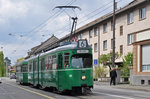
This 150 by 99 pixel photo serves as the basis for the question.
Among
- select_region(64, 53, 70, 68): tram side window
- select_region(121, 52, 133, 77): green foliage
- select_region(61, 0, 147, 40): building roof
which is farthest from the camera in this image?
select_region(61, 0, 147, 40): building roof

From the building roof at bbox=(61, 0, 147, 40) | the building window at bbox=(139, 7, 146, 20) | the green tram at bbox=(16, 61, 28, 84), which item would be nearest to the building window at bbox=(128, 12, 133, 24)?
the building roof at bbox=(61, 0, 147, 40)

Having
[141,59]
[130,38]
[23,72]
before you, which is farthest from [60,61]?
[130,38]

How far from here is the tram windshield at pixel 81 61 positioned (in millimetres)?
Result: 16481

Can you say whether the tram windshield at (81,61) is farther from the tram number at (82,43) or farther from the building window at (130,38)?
the building window at (130,38)

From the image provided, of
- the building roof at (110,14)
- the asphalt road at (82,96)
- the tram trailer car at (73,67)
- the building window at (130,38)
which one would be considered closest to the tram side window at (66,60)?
the tram trailer car at (73,67)

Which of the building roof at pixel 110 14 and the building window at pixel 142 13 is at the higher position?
the building roof at pixel 110 14

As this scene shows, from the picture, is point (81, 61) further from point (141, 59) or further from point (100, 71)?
point (100, 71)

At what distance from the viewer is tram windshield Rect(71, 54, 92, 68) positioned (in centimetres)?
1648

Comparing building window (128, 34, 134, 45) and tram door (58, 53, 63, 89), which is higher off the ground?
building window (128, 34, 134, 45)

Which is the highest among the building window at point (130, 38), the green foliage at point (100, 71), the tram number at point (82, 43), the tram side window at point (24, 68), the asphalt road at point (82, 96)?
the building window at point (130, 38)

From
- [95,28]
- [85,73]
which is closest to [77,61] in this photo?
[85,73]

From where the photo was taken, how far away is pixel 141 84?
94.1 ft

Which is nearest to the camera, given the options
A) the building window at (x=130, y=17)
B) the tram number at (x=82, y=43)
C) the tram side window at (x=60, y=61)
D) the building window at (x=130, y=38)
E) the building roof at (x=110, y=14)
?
the tram number at (x=82, y=43)

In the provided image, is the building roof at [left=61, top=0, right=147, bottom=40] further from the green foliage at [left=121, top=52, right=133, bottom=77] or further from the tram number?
the tram number
